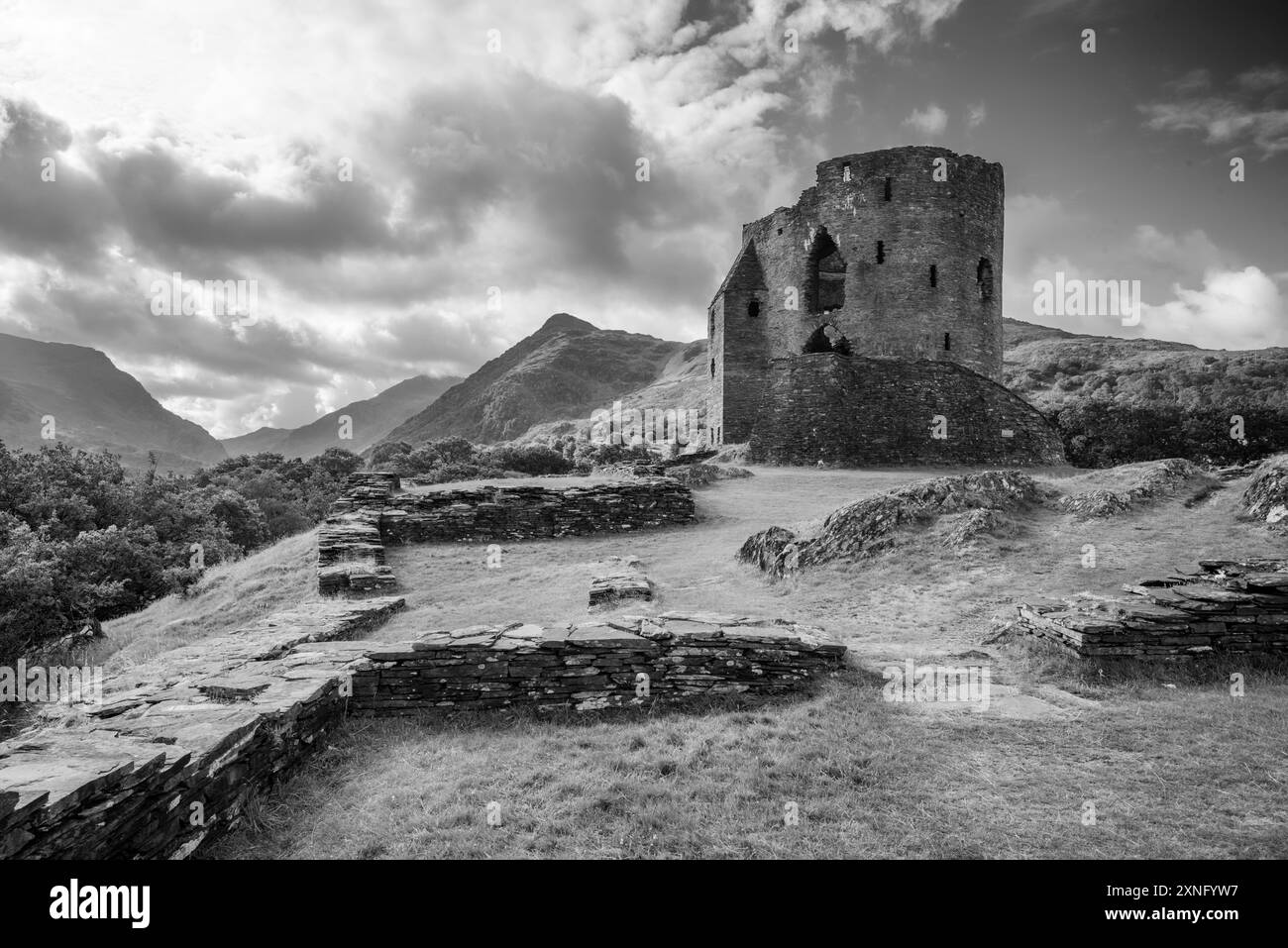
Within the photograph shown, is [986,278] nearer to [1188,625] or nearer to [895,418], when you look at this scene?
[895,418]

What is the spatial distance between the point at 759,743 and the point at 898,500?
7603mm

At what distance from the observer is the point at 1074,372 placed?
74812 mm

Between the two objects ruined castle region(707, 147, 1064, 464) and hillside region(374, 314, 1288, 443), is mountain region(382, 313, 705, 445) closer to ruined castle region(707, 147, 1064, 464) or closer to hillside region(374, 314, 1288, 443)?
hillside region(374, 314, 1288, 443)

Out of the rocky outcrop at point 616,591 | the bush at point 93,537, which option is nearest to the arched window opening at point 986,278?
the rocky outcrop at point 616,591

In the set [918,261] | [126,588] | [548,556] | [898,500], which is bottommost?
[126,588]

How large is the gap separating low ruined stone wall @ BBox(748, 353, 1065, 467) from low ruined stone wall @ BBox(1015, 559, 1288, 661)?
51.5 ft

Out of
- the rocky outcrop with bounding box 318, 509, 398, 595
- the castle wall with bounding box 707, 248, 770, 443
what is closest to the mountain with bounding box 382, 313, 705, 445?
the castle wall with bounding box 707, 248, 770, 443

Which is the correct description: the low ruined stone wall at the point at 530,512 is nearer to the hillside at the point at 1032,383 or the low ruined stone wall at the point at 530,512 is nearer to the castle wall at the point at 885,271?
the castle wall at the point at 885,271

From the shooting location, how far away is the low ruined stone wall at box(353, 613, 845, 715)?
5.70 metres

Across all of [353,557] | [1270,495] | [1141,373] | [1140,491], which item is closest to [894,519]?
[1140,491]

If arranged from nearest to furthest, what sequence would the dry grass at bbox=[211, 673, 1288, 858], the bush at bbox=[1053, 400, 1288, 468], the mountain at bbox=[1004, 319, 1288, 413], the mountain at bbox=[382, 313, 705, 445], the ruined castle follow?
the dry grass at bbox=[211, 673, 1288, 858], the ruined castle, the bush at bbox=[1053, 400, 1288, 468], the mountain at bbox=[1004, 319, 1288, 413], the mountain at bbox=[382, 313, 705, 445]

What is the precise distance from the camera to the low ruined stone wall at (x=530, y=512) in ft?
51.2
